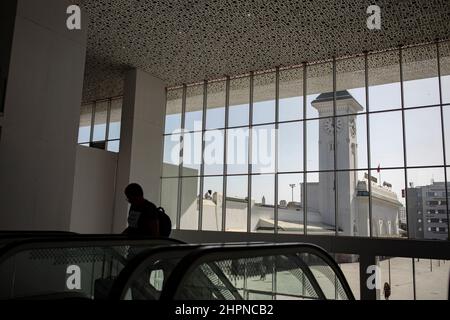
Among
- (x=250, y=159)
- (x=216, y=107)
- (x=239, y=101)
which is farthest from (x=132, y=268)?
(x=216, y=107)

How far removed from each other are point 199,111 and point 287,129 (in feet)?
12.2

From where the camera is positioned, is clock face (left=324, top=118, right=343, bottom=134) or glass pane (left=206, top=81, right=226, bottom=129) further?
glass pane (left=206, top=81, right=226, bottom=129)

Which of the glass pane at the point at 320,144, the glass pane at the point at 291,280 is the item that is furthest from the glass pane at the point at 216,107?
the glass pane at the point at 291,280

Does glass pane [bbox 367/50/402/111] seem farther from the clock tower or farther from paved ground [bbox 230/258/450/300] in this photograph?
paved ground [bbox 230/258/450/300]

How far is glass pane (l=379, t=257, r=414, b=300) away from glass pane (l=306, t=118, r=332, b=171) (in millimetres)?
3156

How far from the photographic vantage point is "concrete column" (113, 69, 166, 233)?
44.0 ft

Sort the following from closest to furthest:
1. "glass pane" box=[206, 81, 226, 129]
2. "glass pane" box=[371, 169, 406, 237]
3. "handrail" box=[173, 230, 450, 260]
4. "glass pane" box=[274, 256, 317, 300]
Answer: "glass pane" box=[274, 256, 317, 300] < "handrail" box=[173, 230, 450, 260] < "glass pane" box=[371, 169, 406, 237] < "glass pane" box=[206, 81, 226, 129]

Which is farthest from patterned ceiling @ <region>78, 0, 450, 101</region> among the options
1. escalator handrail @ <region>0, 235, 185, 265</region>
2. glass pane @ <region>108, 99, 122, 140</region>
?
escalator handrail @ <region>0, 235, 185, 265</region>

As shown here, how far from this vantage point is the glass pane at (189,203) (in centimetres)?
1444

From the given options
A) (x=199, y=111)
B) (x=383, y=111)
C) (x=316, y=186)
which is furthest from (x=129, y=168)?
(x=383, y=111)

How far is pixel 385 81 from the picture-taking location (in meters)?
12.7
